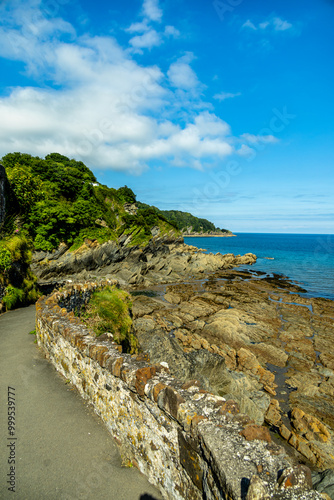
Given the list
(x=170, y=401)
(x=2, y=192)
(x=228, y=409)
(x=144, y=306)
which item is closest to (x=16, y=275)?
(x=2, y=192)

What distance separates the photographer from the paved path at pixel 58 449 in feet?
14.6

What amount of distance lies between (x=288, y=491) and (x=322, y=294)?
4576cm

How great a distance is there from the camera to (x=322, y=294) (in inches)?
1614

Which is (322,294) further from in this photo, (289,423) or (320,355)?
(289,423)

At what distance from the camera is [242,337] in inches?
831

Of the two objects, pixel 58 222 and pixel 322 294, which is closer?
pixel 58 222

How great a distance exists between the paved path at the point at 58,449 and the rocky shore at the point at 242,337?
99.2 inches

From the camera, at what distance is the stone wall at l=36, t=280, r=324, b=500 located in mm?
2967

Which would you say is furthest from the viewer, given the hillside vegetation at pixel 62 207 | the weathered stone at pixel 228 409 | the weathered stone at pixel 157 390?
the hillside vegetation at pixel 62 207

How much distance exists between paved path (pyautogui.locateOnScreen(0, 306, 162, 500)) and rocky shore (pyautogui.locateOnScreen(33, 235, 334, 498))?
8.27ft

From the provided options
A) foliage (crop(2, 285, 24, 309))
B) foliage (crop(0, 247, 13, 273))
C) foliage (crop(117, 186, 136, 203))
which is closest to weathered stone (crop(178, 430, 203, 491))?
foliage (crop(2, 285, 24, 309))

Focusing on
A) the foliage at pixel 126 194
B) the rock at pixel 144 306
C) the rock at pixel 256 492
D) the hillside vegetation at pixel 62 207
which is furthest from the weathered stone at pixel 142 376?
the foliage at pixel 126 194

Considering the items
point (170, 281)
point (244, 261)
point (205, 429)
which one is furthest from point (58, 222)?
point (244, 261)

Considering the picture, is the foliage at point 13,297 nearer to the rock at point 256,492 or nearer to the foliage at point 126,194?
the rock at point 256,492
